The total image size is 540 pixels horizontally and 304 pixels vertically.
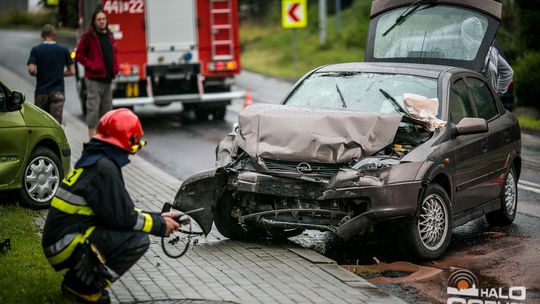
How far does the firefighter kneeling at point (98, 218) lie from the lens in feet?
21.6

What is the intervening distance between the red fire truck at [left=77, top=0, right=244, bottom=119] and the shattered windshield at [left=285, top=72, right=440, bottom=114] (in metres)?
9.75

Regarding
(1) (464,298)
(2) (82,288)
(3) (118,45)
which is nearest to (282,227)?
(1) (464,298)

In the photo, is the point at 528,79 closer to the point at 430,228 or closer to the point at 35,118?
the point at 35,118

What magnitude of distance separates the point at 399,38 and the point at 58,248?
8.00 m

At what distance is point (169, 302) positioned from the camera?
724cm

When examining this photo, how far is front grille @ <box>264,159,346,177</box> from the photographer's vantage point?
29.6 feet

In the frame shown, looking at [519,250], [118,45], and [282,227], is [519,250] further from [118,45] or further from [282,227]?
[118,45]

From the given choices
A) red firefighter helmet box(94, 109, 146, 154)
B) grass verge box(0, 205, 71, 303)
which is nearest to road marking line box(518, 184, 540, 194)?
grass verge box(0, 205, 71, 303)

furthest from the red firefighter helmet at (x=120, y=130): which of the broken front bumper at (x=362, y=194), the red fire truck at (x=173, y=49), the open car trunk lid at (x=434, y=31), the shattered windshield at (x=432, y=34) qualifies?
the red fire truck at (x=173, y=49)

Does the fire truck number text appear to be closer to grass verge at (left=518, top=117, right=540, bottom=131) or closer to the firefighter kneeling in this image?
grass verge at (left=518, top=117, right=540, bottom=131)

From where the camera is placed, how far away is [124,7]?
20.4 m

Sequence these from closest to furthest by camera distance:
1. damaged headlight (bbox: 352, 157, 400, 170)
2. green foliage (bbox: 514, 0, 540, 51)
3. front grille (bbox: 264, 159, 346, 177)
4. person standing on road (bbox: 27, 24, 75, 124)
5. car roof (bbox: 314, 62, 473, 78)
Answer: damaged headlight (bbox: 352, 157, 400, 170) → front grille (bbox: 264, 159, 346, 177) → car roof (bbox: 314, 62, 473, 78) → person standing on road (bbox: 27, 24, 75, 124) → green foliage (bbox: 514, 0, 540, 51)

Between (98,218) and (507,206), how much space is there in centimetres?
544

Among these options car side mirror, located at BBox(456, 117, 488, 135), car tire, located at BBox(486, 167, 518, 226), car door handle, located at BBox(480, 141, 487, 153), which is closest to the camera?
car side mirror, located at BBox(456, 117, 488, 135)
